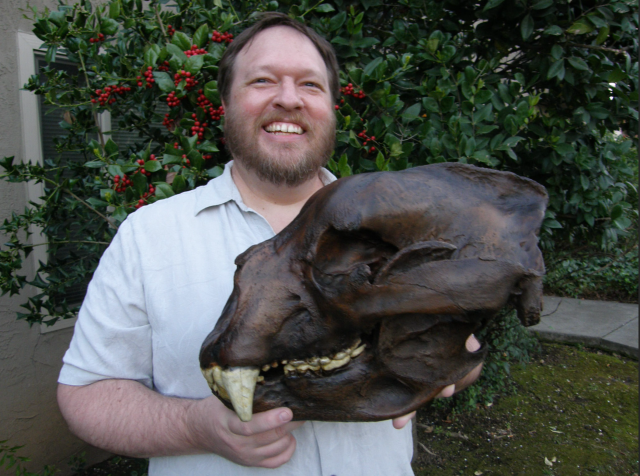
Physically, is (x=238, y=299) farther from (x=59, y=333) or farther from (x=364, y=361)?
(x=59, y=333)

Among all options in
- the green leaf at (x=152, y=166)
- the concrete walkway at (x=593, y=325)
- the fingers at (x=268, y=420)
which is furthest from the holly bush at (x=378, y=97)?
the concrete walkway at (x=593, y=325)

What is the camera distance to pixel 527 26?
120 inches

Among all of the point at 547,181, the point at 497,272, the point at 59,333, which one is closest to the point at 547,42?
the point at 547,181

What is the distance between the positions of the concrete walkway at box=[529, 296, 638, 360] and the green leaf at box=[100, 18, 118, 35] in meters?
5.69

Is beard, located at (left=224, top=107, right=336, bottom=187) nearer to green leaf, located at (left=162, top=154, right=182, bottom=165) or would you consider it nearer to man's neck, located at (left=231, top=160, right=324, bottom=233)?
man's neck, located at (left=231, top=160, right=324, bottom=233)

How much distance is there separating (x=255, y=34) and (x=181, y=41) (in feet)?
2.48

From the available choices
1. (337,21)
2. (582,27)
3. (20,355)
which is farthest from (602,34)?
(20,355)

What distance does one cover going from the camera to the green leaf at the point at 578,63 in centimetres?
296

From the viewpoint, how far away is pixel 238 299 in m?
1.30

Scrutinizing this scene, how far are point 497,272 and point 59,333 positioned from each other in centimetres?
390

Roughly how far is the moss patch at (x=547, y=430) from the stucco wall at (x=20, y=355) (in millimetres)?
3245

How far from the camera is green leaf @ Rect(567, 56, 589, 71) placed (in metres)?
2.96

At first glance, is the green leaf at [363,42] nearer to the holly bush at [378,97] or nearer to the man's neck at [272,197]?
the holly bush at [378,97]

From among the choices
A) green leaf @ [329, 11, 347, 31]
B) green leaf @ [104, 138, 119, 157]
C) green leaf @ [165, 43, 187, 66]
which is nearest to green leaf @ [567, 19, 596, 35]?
green leaf @ [329, 11, 347, 31]
